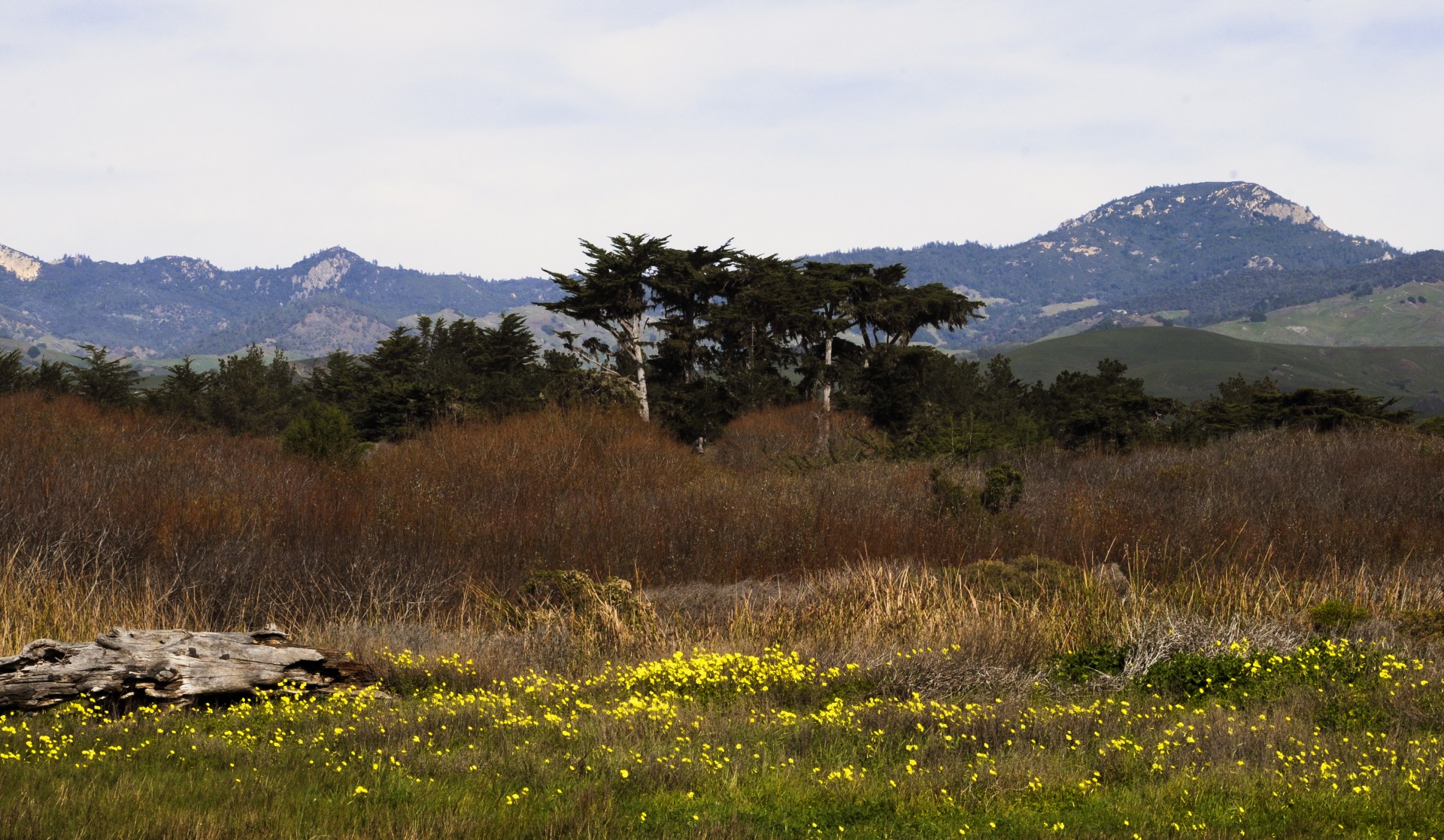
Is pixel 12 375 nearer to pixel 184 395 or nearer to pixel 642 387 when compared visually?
pixel 184 395

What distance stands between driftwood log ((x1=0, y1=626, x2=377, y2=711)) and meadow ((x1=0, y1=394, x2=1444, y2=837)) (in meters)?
0.26

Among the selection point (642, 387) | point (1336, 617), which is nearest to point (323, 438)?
point (642, 387)

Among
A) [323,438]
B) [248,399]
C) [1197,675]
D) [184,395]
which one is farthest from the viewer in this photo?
[248,399]

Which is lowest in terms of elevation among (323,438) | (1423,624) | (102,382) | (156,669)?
(1423,624)

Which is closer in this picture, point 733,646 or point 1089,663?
point 1089,663

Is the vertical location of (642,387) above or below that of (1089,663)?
above

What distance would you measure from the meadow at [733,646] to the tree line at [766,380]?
947cm

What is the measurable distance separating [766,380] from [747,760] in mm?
31937

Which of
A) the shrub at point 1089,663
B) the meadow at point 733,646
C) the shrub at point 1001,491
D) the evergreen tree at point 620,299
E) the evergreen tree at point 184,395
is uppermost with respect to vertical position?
the evergreen tree at point 620,299

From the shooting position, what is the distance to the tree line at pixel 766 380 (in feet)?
107

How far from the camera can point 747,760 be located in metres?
6.57

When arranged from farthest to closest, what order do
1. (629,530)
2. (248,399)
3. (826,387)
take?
1. (248,399)
2. (826,387)
3. (629,530)

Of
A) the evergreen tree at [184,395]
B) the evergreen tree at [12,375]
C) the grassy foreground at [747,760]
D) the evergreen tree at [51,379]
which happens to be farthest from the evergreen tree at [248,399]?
the grassy foreground at [747,760]

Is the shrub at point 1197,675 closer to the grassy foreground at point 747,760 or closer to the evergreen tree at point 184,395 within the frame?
the grassy foreground at point 747,760
